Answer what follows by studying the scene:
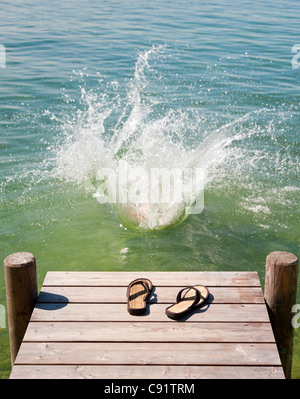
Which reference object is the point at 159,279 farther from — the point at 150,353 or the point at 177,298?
the point at 150,353

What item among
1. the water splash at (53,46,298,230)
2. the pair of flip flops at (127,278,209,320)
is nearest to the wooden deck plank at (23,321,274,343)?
the pair of flip flops at (127,278,209,320)

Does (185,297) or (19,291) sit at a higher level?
(19,291)

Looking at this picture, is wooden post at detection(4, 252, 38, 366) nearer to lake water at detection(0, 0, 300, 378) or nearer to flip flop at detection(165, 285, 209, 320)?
lake water at detection(0, 0, 300, 378)

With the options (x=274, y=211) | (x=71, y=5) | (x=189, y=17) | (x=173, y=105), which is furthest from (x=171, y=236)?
(x=71, y=5)

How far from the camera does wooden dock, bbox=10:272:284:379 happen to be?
12.2 ft

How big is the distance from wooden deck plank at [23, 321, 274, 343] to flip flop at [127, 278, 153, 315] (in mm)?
124

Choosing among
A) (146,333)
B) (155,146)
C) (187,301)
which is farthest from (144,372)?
(155,146)

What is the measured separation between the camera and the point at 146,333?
404 centimetres

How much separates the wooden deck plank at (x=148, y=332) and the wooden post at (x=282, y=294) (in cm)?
24

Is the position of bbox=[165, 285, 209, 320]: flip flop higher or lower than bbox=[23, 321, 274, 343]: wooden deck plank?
higher

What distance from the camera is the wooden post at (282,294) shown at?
13.9ft

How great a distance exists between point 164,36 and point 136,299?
1504cm

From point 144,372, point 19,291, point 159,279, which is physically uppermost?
point 19,291

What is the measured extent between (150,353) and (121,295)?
2.53 feet
